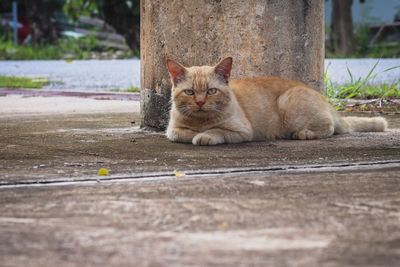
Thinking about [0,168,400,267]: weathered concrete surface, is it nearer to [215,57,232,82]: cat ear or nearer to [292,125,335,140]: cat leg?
[215,57,232,82]: cat ear

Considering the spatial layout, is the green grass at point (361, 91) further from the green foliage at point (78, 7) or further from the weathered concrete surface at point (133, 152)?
the green foliage at point (78, 7)

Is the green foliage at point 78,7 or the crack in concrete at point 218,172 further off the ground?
the green foliage at point 78,7

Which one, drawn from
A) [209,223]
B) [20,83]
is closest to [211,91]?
[209,223]

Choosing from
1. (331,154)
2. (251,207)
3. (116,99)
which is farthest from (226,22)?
(116,99)

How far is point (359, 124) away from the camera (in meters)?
Answer: 5.83

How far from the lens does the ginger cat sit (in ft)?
17.1

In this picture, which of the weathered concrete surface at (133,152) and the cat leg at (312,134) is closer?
the weathered concrete surface at (133,152)

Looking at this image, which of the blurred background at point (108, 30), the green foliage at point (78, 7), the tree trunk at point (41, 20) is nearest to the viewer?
the blurred background at point (108, 30)

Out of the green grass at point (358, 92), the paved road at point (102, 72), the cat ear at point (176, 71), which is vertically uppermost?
the cat ear at point (176, 71)

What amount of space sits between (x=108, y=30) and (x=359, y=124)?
1891cm

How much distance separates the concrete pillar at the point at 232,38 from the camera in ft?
19.0

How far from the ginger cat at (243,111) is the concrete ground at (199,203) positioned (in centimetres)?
22

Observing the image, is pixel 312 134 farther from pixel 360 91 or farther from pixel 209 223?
pixel 360 91

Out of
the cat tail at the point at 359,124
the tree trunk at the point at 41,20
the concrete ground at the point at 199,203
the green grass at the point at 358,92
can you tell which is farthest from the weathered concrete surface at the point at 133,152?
the tree trunk at the point at 41,20
